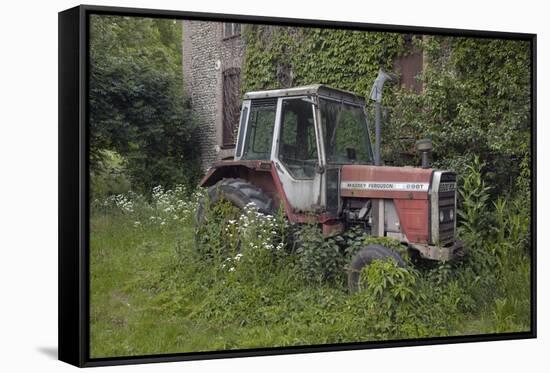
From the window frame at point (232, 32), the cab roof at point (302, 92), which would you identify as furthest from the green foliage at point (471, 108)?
the window frame at point (232, 32)

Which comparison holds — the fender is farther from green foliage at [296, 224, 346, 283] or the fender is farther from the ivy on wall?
the ivy on wall

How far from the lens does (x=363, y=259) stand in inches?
313

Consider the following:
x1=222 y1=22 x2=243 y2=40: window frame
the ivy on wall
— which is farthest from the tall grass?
x1=222 y1=22 x2=243 y2=40: window frame

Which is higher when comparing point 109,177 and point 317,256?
point 109,177

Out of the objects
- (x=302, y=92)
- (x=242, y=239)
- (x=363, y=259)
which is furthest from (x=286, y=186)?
(x=363, y=259)

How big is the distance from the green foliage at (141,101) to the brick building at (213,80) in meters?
0.10

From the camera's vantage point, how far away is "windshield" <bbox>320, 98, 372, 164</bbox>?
7903mm

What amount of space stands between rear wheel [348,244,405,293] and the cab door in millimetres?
575

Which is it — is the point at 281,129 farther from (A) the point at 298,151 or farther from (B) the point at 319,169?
(B) the point at 319,169

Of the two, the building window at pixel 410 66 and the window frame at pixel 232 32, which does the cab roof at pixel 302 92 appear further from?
the building window at pixel 410 66

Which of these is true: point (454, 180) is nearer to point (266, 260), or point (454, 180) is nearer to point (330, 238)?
point (330, 238)

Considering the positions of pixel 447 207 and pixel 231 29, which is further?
pixel 447 207

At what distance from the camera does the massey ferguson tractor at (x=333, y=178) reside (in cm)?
776

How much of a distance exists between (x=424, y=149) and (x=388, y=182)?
17.9 inches
